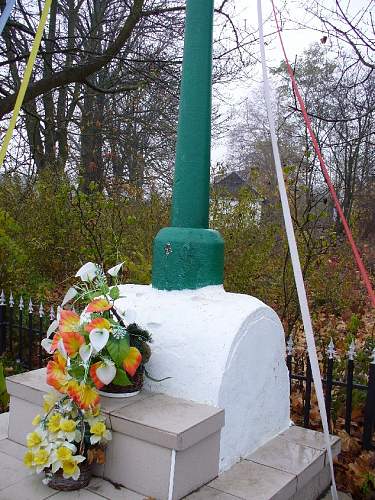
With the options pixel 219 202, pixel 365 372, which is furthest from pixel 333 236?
pixel 219 202

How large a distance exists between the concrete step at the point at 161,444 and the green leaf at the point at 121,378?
0.09m

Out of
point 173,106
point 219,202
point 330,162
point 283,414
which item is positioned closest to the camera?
point 283,414

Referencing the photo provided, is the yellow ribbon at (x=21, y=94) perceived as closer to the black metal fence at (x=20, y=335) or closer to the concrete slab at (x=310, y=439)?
the concrete slab at (x=310, y=439)

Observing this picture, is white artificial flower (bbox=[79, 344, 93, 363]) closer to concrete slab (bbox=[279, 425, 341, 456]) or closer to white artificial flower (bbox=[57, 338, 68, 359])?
white artificial flower (bbox=[57, 338, 68, 359])

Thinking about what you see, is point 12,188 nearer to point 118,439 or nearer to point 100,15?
point 100,15

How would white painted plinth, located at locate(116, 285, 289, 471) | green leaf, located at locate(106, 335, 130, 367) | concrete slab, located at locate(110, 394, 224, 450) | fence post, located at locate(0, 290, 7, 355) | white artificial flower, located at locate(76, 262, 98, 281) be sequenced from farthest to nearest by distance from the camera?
fence post, located at locate(0, 290, 7, 355)
white artificial flower, located at locate(76, 262, 98, 281)
white painted plinth, located at locate(116, 285, 289, 471)
green leaf, located at locate(106, 335, 130, 367)
concrete slab, located at locate(110, 394, 224, 450)

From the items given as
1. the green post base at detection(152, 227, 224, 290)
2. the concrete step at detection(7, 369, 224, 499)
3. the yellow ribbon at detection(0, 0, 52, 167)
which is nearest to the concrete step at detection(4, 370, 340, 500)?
the concrete step at detection(7, 369, 224, 499)

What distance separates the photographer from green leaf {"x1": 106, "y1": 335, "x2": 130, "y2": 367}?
2.17 metres

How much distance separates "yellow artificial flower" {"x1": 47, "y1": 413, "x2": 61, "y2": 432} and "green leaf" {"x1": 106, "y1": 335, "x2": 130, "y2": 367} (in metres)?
0.34

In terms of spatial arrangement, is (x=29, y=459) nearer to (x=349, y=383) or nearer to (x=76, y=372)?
(x=76, y=372)

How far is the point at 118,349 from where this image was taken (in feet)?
7.13

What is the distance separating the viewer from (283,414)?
2.78 metres

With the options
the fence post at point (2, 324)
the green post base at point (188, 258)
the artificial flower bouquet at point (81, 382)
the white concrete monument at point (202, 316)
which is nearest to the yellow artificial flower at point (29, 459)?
the artificial flower bouquet at point (81, 382)

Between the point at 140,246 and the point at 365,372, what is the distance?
112 inches
